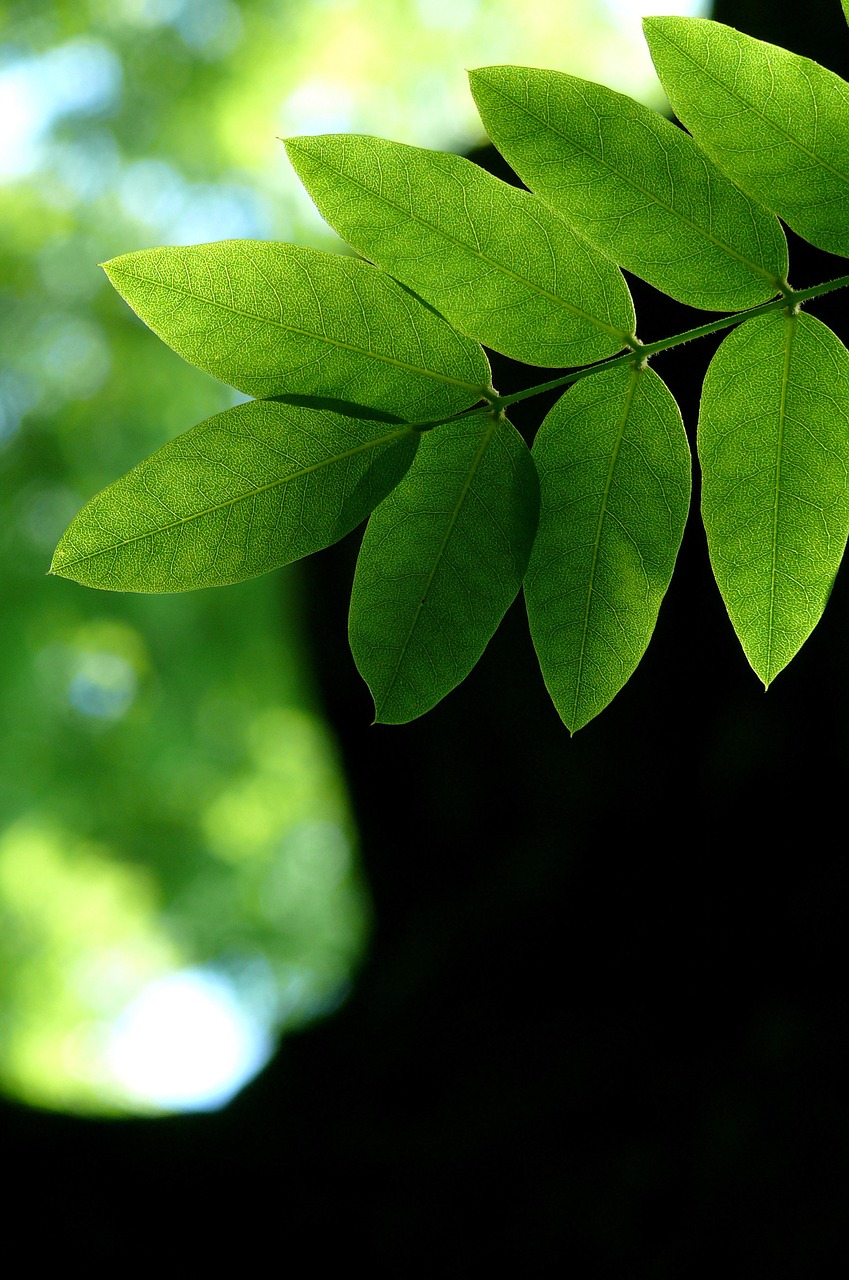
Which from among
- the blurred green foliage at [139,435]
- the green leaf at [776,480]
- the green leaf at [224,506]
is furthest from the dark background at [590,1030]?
the blurred green foliage at [139,435]

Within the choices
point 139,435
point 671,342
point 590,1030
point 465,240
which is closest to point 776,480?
point 671,342

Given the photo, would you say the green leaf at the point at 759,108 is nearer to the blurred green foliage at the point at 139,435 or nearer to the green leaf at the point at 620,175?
the green leaf at the point at 620,175

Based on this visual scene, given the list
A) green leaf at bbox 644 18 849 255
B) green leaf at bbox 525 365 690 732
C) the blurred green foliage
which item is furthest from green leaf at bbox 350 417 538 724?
the blurred green foliage

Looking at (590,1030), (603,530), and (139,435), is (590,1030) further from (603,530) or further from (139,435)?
(139,435)

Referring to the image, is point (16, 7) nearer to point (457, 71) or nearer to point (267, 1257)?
point (457, 71)

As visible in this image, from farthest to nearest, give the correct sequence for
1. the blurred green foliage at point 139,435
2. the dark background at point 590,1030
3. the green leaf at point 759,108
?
the blurred green foliage at point 139,435 → the dark background at point 590,1030 → the green leaf at point 759,108

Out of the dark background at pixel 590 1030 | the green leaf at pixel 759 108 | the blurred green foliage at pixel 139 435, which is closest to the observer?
the green leaf at pixel 759 108

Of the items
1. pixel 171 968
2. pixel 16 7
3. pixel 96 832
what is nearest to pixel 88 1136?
pixel 96 832
